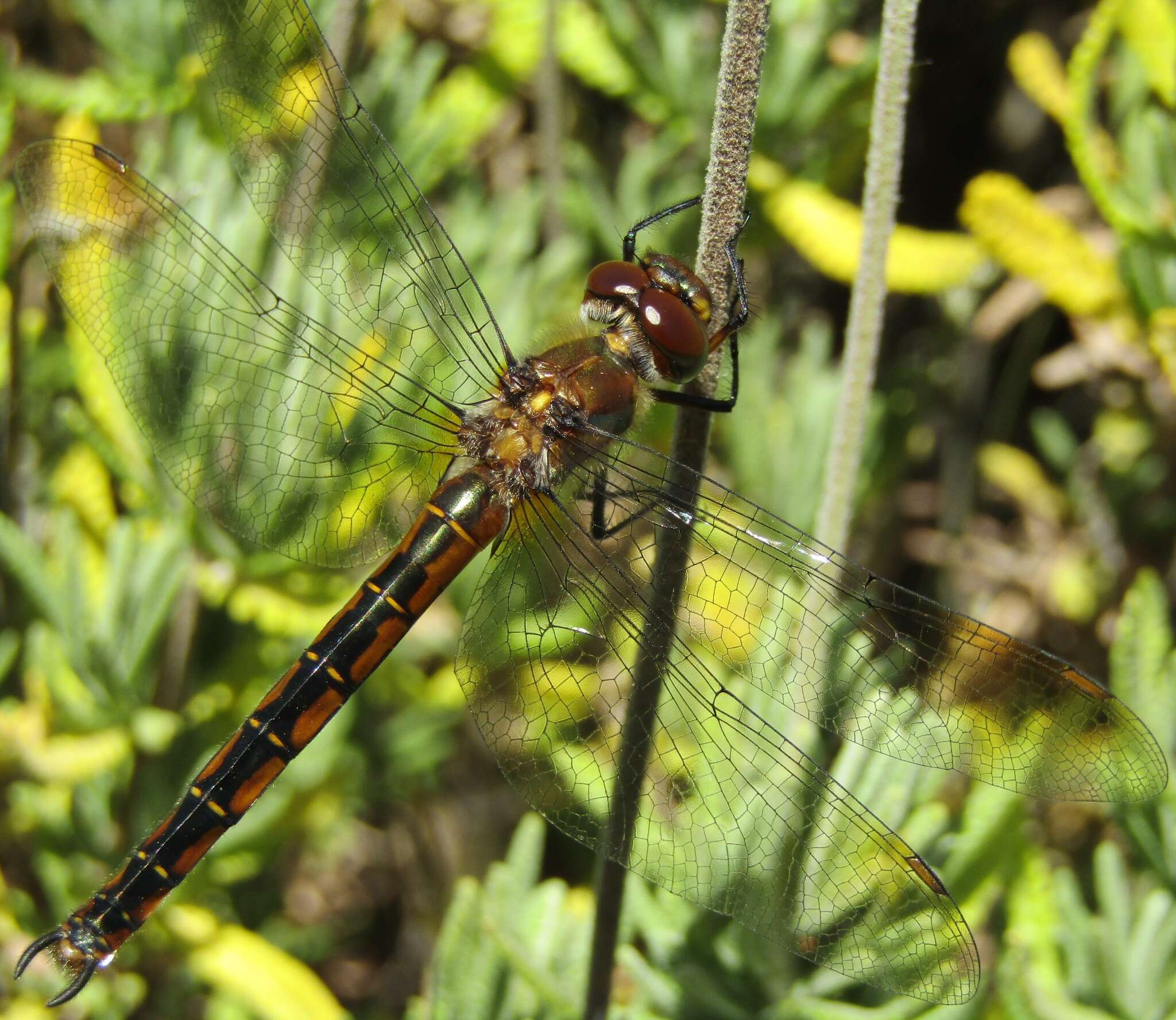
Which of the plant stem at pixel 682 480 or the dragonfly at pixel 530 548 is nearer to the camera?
the plant stem at pixel 682 480

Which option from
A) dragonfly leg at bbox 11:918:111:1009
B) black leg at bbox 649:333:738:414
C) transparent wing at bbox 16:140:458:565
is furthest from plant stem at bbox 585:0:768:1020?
dragonfly leg at bbox 11:918:111:1009

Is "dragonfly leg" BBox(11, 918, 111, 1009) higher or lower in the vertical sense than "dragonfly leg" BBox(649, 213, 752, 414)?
lower

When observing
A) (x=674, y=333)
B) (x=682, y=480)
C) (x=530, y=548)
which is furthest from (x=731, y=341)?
(x=530, y=548)

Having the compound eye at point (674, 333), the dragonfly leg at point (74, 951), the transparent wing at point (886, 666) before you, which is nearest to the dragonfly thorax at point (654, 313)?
the compound eye at point (674, 333)

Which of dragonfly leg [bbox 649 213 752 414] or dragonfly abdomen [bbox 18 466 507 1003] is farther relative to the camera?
dragonfly abdomen [bbox 18 466 507 1003]

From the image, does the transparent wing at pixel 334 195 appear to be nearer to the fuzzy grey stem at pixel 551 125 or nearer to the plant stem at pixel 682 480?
the plant stem at pixel 682 480

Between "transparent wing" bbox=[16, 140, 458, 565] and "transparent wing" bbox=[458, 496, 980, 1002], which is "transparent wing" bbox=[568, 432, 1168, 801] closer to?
"transparent wing" bbox=[458, 496, 980, 1002]

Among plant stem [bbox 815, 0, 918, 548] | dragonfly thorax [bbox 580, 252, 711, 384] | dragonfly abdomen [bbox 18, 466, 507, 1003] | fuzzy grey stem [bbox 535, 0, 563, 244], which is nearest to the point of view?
plant stem [bbox 815, 0, 918, 548]
